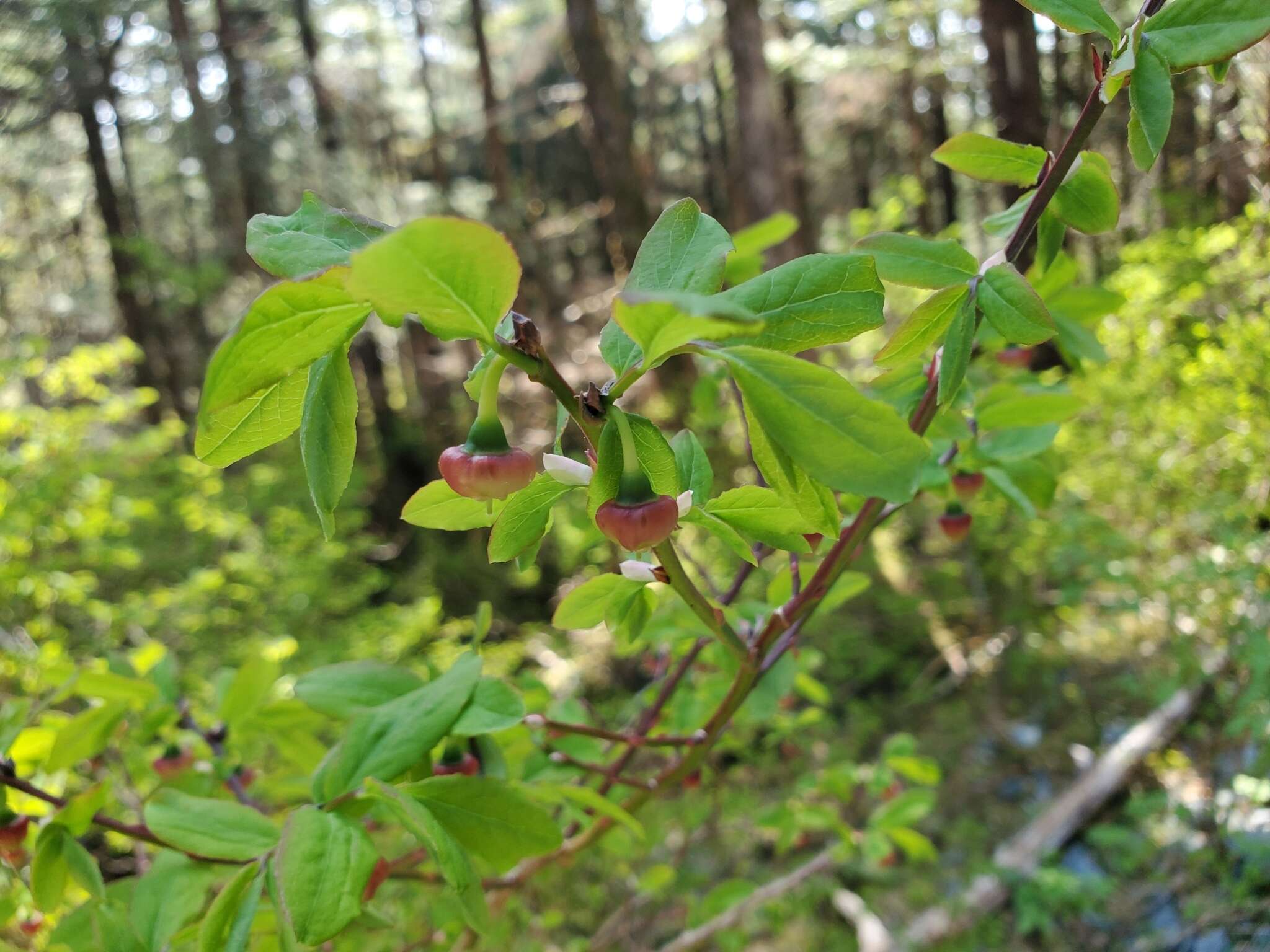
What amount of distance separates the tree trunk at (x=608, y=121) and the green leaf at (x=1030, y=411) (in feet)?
21.0

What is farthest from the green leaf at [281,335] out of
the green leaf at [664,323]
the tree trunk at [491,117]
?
the tree trunk at [491,117]

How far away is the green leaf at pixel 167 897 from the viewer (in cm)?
81

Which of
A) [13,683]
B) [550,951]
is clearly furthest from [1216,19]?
[13,683]

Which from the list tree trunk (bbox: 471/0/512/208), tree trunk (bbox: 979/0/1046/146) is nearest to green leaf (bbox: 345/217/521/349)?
tree trunk (bbox: 979/0/1046/146)

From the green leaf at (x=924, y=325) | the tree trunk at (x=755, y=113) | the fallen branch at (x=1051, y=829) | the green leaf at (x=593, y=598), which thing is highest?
the tree trunk at (x=755, y=113)

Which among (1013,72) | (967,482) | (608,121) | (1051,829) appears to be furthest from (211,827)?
(1013,72)

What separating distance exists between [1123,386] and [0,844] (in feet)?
12.9

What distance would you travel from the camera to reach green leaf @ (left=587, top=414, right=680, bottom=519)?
0.50 metres

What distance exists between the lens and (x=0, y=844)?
2.89 feet

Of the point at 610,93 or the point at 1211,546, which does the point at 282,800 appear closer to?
the point at 1211,546

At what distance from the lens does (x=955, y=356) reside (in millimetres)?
569

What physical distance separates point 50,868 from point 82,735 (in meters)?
0.14

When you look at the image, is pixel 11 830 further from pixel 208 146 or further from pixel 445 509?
pixel 208 146

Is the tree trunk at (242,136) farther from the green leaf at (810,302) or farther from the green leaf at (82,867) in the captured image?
the green leaf at (810,302)
